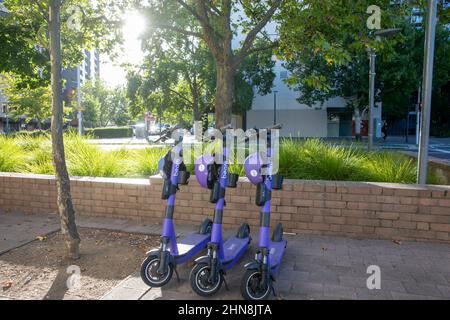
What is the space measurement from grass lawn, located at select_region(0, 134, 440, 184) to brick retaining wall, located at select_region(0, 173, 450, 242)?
0.80 meters

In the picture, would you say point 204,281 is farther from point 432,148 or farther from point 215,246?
point 432,148

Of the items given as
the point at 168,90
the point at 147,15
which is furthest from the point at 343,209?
the point at 168,90

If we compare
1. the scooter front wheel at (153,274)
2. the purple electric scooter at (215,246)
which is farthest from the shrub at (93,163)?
the scooter front wheel at (153,274)

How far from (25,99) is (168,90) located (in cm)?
1058

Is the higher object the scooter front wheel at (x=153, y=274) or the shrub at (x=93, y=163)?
the shrub at (x=93, y=163)

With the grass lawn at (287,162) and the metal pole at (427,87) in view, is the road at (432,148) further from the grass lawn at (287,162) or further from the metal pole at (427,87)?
the metal pole at (427,87)

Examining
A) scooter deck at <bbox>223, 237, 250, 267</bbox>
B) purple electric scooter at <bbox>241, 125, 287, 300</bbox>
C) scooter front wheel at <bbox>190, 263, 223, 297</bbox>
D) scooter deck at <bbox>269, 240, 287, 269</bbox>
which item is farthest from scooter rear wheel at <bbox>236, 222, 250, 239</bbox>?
scooter front wheel at <bbox>190, 263, 223, 297</bbox>

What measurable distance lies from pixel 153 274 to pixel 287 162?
3592 mm

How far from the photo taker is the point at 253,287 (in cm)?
313

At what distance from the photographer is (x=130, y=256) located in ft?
14.0

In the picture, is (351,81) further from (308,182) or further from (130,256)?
(130,256)

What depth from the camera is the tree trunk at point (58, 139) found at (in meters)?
4.13

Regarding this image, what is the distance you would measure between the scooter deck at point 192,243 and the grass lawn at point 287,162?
1.84 m

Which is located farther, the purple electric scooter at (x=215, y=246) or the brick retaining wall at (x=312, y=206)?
the brick retaining wall at (x=312, y=206)
